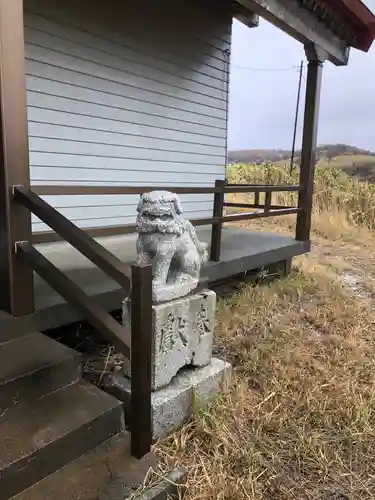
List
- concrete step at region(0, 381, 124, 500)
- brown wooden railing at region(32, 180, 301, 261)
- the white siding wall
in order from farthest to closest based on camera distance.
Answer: the white siding wall → brown wooden railing at region(32, 180, 301, 261) → concrete step at region(0, 381, 124, 500)

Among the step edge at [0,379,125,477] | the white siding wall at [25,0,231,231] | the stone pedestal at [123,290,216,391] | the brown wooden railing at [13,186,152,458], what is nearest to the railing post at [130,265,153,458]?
the brown wooden railing at [13,186,152,458]

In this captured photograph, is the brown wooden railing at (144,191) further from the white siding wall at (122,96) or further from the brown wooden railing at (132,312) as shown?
the white siding wall at (122,96)

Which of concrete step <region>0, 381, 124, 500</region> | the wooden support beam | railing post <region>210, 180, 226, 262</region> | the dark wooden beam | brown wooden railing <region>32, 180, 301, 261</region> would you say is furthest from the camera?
the wooden support beam

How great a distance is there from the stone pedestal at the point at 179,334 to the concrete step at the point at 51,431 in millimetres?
262

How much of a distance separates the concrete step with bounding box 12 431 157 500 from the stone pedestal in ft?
1.10

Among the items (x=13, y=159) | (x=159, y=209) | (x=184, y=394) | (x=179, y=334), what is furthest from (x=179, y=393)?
(x=13, y=159)

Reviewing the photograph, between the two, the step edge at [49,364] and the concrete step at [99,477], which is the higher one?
the step edge at [49,364]

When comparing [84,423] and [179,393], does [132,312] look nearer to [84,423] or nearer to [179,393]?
[84,423]

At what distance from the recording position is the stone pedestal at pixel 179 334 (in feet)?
Answer: 6.30

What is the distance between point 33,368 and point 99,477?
52 cm

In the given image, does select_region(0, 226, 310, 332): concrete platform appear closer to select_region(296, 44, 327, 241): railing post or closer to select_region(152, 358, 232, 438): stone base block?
select_region(296, 44, 327, 241): railing post

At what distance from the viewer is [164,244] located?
1.93 m

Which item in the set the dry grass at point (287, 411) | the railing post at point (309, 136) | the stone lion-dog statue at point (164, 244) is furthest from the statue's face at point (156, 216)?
the railing post at point (309, 136)

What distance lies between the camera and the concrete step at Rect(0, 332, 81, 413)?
1.73m
